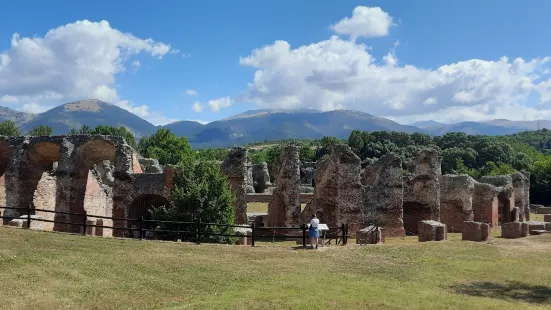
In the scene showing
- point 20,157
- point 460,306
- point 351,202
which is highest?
point 20,157

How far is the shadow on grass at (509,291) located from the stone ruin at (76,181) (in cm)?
2205

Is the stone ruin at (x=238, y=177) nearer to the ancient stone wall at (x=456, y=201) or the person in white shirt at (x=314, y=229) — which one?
the person in white shirt at (x=314, y=229)

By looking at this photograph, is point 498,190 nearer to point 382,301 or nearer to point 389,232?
point 389,232

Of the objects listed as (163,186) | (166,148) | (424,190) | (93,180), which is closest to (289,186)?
(163,186)

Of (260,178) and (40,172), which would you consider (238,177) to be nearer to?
(40,172)

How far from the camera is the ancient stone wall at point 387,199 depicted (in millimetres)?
34062

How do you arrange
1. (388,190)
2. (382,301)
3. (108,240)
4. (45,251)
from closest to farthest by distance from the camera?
(382,301) → (45,251) → (108,240) → (388,190)

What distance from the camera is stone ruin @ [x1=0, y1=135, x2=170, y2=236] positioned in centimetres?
3312

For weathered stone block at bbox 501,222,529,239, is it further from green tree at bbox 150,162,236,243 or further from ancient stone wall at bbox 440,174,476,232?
green tree at bbox 150,162,236,243

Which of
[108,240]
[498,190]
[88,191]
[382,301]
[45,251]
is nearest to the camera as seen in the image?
[382,301]

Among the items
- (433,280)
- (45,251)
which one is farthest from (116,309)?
(433,280)

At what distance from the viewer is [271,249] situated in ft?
73.9

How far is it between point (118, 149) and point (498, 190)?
33.1m

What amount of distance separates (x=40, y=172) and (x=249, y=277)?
25915 mm
